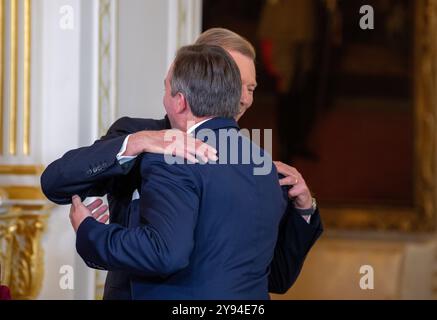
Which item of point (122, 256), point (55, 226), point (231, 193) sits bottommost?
point (55, 226)

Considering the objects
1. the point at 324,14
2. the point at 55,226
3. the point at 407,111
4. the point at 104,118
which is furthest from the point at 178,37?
the point at 407,111

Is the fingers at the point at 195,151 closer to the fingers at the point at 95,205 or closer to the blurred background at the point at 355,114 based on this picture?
the fingers at the point at 95,205

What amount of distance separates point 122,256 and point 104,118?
269 cm

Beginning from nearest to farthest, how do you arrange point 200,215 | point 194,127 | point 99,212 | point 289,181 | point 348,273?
point 200,215 → point 194,127 → point 99,212 → point 289,181 → point 348,273

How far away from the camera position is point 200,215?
7.45 feet

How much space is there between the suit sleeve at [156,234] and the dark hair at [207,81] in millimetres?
206

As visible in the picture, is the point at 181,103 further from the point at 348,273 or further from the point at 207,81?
the point at 348,273

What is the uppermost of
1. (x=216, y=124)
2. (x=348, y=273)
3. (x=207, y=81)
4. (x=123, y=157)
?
(x=207, y=81)

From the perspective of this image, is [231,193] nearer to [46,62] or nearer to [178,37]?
[46,62]

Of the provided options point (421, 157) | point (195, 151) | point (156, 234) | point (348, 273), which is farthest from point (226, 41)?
point (421, 157)

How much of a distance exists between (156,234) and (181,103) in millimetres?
411

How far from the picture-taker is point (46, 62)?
4.57 meters

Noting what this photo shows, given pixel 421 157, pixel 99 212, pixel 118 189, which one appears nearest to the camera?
pixel 99 212

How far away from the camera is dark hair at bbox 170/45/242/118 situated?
7.61 feet
